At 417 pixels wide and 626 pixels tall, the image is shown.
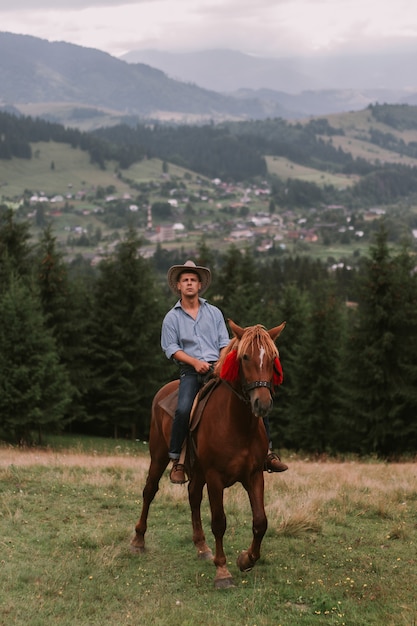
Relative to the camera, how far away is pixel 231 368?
25.2ft

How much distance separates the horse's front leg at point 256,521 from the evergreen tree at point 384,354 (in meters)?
24.8

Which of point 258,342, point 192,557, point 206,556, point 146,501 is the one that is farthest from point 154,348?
point 258,342

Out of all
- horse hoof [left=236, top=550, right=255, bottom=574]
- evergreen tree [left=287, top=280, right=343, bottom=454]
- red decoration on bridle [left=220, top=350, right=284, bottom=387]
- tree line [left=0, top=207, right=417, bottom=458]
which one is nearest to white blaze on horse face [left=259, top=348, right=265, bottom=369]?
red decoration on bridle [left=220, top=350, right=284, bottom=387]

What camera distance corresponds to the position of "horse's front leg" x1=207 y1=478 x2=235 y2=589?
25.6ft

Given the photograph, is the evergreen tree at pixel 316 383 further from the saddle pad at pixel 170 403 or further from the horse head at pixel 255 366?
the horse head at pixel 255 366

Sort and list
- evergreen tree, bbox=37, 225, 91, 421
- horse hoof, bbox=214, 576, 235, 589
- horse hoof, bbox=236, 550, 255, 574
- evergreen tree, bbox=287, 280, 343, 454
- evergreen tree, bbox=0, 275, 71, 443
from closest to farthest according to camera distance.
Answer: horse hoof, bbox=214, 576, 235, 589 < horse hoof, bbox=236, 550, 255, 574 < evergreen tree, bbox=0, 275, 71, 443 < evergreen tree, bbox=287, 280, 343, 454 < evergreen tree, bbox=37, 225, 91, 421

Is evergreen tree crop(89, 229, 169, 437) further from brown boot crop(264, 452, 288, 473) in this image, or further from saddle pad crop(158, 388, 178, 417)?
brown boot crop(264, 452, 288, 473)

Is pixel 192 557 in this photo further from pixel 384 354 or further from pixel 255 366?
pixel 384 354

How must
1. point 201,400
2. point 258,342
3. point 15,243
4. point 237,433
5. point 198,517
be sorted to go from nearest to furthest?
point 258,342
point 237,433
point 201,400
point 198,517
point 15,243

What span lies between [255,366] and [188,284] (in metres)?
2.07

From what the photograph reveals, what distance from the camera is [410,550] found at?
9.05 metres

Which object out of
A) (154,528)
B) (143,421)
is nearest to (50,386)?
(143,421)

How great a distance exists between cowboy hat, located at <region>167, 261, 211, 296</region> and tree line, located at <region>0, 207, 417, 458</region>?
22.5 metres

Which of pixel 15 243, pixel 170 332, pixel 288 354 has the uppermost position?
pixel 170 332
